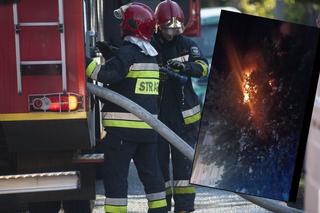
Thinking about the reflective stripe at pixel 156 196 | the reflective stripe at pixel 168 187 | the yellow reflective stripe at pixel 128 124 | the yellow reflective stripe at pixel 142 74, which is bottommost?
the reflective stripe at pixel 168 187

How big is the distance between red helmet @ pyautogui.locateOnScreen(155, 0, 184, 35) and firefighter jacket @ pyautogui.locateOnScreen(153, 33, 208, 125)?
126 mm

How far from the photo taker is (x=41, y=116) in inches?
225

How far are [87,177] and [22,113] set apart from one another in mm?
1003

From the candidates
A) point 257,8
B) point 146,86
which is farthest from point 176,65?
point 257,8

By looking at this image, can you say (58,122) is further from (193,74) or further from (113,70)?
(193,74)

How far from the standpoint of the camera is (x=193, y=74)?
7.39 meters

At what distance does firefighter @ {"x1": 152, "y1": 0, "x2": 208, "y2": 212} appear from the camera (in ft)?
24.3

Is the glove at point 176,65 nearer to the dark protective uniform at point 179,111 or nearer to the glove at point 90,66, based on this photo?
the dark protective uniform at point 179,111

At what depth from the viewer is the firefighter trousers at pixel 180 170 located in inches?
293

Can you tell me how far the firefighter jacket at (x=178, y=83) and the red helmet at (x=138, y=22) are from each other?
824 mm

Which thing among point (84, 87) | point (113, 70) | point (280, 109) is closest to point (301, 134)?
point (280, 109)

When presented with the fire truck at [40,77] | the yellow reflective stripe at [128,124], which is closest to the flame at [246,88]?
the fire truck at [40,77]

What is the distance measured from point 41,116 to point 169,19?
6.48 feet

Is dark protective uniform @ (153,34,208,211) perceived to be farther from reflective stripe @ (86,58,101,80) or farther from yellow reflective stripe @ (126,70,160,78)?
reflective stripe @ (86,58,101,80)
